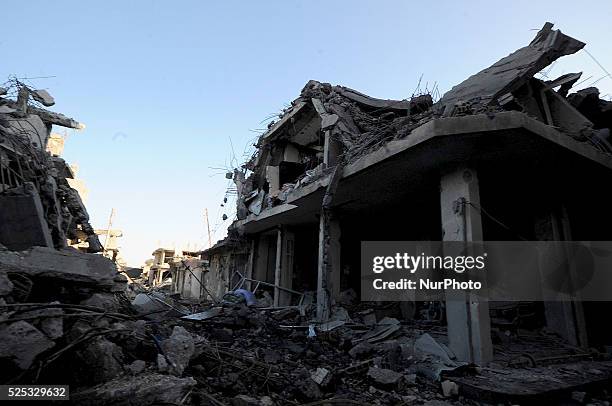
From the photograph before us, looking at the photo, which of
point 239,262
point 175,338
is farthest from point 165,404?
point 239,262

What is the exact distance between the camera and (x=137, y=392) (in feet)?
9.49

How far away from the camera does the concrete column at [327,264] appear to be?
858cm

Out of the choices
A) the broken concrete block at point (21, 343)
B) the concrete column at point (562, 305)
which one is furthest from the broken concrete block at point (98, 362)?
the concrete column at point (562, 305)

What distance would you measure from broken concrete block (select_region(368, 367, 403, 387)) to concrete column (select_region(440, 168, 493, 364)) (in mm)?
1436

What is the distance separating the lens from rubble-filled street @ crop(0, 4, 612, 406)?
3.57 metres

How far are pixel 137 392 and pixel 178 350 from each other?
955 millimetres

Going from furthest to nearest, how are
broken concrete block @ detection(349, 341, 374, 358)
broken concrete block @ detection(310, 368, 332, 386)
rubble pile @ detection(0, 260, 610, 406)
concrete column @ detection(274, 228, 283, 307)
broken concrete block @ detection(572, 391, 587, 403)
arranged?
concrete column @ detection(274, 228, 283, 307) → broken concrete block @ detection(349, 341, 374, 358) → broken concrete block @ detection(572, 391, 587, 403) → broken concrete block @ detection(310, 368, 332, 386) → rubble pile @ detection(0, 260, 610, 406)

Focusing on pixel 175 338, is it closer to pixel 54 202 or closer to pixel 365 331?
pixel 54 202

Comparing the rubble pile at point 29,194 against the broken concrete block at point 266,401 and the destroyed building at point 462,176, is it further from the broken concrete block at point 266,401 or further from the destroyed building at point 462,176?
the destroyed building at point 462,176

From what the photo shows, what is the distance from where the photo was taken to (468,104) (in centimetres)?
577

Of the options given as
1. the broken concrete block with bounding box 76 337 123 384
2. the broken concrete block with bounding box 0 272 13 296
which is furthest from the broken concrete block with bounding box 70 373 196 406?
the broken concrete block with bounding box 0 272 13 296

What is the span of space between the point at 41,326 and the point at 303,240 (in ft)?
31.2

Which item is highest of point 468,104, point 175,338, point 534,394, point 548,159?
point 468,104

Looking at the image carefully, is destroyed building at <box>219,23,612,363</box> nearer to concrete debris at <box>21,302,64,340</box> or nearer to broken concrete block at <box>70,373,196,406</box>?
broken concrete block at <box>70,373,196,406</box>
